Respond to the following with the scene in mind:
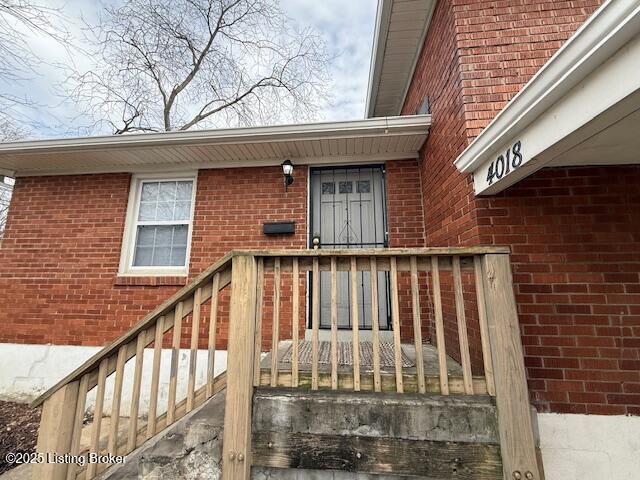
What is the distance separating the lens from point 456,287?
1889 millimetres

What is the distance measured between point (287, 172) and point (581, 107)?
9.41ft

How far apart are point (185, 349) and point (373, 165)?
3.64 m

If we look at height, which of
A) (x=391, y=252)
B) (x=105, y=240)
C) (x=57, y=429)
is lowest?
(x=57, y=429)

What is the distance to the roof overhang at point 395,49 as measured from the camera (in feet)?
10.7

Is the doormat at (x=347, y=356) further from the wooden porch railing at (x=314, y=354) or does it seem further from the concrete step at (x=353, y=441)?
the concrete step at (x=353, y=441)

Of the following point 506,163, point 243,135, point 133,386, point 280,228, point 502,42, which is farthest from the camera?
point 280,228

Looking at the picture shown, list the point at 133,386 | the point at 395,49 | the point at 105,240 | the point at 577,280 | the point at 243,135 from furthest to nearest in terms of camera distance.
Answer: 1. the point at 105,240
2. the point at 395,49
3. the point at 243,135
4. the point at 577,280
5. the point at 133,386

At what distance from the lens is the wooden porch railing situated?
1.75 meters

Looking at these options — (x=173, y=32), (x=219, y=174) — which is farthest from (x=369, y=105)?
(x=173, y=32)

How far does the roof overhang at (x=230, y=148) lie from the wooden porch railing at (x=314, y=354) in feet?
6.30

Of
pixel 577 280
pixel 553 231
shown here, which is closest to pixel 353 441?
pixel 577 280

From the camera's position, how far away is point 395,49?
3.84 meters

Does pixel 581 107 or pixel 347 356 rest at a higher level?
pixel 581 107

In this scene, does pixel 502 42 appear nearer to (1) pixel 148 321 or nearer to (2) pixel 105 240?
(1) pixel 148 321
